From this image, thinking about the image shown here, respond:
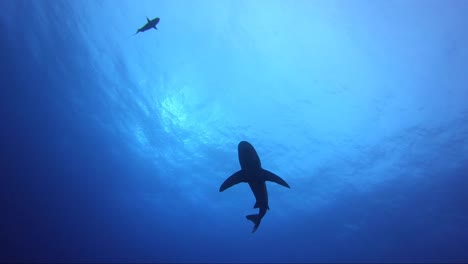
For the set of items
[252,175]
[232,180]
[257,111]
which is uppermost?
[257,111]

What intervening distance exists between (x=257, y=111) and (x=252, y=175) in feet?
42.0

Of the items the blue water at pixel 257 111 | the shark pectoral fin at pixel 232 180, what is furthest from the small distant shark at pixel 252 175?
the blue water at pixel 257 111

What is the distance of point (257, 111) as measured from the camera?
787 inches

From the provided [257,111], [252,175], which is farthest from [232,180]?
[257,111]

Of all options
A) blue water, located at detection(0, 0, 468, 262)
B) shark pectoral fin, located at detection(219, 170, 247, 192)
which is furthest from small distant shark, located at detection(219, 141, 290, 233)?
blue water, located at detection(0, 0, 468, 262)

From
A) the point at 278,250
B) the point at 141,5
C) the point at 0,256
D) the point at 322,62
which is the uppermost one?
the point at 141,5

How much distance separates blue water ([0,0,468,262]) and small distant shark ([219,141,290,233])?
978 centimetres

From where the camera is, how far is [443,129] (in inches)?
757

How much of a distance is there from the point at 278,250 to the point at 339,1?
4125 cm

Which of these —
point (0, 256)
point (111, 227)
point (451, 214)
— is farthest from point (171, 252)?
point (451, 214)

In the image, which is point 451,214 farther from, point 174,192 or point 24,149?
point 24,149

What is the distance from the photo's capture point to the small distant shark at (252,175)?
7.14 metres

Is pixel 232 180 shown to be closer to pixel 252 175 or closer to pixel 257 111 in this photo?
pixel 252 175

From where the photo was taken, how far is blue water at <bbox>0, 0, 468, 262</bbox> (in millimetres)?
15141
